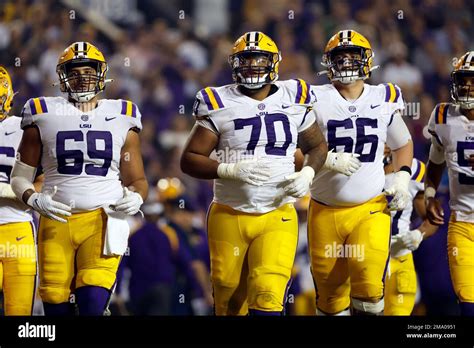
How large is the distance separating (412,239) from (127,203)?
1.67m

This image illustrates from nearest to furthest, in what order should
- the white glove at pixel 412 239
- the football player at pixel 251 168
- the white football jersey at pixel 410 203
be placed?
the football player at pixel 251 168
the white glove at pixel 412 239
the white football jersey at pixel 410 203

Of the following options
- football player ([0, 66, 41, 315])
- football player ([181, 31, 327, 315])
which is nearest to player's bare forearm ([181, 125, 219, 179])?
football player ([181, 31, 327, 315])

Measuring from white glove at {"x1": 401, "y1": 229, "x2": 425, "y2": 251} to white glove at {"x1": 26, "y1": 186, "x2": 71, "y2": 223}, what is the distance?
6.04ft

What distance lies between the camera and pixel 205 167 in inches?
203

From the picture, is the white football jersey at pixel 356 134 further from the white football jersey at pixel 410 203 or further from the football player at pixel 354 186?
the white football jersey at pixel 410 203

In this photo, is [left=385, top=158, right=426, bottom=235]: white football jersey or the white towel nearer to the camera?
the white towel

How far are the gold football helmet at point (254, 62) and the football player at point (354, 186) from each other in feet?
1.23

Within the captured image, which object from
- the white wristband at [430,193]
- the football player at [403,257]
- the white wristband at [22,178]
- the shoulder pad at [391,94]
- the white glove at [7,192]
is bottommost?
the football player at [403,257]

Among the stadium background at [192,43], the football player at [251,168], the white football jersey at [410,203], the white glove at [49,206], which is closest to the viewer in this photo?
the white glove at [49,206]

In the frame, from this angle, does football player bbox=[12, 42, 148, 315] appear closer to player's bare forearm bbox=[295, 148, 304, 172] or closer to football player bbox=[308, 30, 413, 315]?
player's bare forearm bbox=[295, 148, 304, 172]

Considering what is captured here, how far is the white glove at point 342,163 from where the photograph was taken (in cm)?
535

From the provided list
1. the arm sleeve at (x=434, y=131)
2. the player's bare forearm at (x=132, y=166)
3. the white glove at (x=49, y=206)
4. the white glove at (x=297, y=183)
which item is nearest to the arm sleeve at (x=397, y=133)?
the arm sleeve at (x=434, y=131)

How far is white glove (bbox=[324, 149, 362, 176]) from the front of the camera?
17.6 feet

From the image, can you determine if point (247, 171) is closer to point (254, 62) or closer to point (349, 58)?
point (254, 62)
